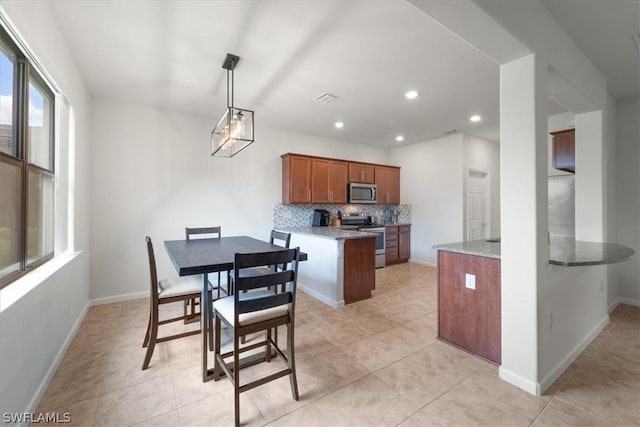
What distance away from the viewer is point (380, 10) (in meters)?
1.99

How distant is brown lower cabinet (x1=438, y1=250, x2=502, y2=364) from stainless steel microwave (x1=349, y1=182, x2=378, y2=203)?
124 inches

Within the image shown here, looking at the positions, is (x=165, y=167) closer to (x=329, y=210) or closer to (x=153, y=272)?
(x=153, y=272)

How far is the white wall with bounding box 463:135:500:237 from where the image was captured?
5.44 meters

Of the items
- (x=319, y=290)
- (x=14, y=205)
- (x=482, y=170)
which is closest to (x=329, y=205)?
(x=319, y=290)

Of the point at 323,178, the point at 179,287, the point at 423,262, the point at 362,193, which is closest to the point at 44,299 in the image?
the point at 179,287

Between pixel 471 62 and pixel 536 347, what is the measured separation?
2521 mm

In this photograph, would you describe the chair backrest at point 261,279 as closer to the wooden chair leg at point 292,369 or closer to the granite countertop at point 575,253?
the wooden chair leg at point 292,369

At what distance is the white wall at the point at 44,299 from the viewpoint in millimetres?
1426

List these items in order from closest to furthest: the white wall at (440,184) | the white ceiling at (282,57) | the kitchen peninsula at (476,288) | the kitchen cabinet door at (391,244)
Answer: the white ceiling at (282,57)
the kitchen peninsula at (476,288)
the white wall at (440,184)
the kitchen cabinet door at (391,244)

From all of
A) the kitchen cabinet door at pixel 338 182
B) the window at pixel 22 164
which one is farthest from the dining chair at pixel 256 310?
the kitchen cabinet door at pixel 338 182

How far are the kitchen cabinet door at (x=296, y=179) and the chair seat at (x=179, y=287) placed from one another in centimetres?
254

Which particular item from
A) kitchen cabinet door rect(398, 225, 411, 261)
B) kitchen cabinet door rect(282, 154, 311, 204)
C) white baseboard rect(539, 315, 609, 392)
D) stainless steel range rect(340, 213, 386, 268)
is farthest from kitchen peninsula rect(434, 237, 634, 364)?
kitchen cabinet door rect(398, 225, 411, 261)

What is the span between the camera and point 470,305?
2324mm

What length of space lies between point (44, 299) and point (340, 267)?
104 inches
